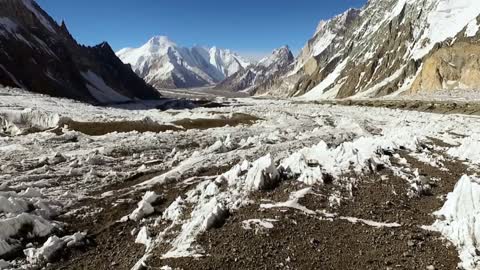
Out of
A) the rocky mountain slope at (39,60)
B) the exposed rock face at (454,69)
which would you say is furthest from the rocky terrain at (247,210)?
the exposed rock face at (454,69)

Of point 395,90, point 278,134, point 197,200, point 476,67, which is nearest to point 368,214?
point 197,200

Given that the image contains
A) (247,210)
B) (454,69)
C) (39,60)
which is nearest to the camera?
(247,210)

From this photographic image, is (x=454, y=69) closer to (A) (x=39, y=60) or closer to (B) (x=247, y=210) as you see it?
(A) (x=39, y=60)

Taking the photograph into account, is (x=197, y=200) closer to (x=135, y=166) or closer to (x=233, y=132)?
(x=135, y=166)

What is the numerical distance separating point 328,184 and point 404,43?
189630 mm

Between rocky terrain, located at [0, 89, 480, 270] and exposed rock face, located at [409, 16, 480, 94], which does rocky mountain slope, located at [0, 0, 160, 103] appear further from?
exposed rock face, located at [409, 16, 480, 94]

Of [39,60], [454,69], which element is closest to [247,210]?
[39,60]

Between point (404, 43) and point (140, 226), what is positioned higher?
point (404, 43)

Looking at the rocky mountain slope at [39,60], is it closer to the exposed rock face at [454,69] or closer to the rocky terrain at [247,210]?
the rocky terrain at [247,210]

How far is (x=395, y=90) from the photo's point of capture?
165375 mm

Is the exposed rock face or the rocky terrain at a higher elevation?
the exposed rock face

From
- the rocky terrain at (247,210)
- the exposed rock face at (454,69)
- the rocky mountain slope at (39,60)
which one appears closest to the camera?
the rocky terrain at (247,210)

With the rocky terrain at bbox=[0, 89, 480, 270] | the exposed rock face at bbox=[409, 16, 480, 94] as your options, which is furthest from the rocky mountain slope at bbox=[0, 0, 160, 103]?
the exposed rock face at bbox=[409, 16, 480, 94]

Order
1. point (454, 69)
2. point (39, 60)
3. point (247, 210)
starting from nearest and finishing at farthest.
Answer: point (247, 210) → point (39, 60) → point (454, 69)
